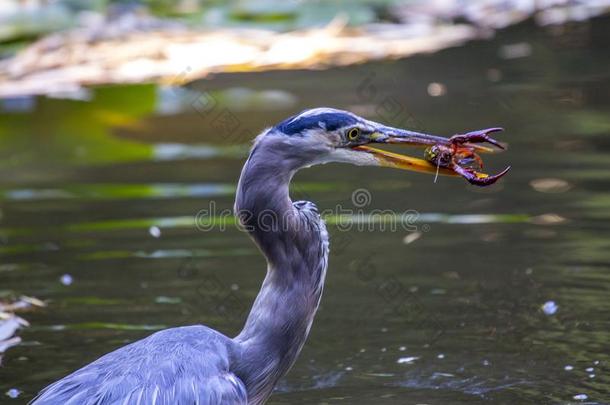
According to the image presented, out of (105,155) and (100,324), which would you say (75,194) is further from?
(100,324)

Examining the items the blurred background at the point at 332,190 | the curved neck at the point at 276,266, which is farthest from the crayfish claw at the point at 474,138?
the blurred background at the point at 332,190

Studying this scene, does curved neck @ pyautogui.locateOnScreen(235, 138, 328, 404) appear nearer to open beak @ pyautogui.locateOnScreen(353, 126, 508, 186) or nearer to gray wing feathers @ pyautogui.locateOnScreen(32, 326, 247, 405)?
gray wing feathers @ pyautogui.locateOnScreen(32, 326, 247, 405)

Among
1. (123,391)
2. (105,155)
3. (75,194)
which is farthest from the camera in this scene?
(105,155)

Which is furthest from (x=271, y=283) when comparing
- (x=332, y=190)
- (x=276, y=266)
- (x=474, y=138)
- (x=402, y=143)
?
(x=332, y=190)

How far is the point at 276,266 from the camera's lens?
216 inches

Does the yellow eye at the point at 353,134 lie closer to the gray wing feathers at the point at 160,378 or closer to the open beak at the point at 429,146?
the open beak at the point at 429,146

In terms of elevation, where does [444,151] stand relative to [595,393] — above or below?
above

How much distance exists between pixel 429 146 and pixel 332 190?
4.79 m

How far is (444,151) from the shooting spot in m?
5.50

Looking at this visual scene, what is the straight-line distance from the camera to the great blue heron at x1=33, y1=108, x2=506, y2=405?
509 cm

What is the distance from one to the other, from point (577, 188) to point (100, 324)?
14.4 feet

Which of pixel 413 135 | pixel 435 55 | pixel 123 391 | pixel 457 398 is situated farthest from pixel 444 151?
pixel 435 55

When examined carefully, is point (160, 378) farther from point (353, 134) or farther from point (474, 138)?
point (474, 138)

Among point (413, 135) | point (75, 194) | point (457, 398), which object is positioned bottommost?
point (457, 398)
